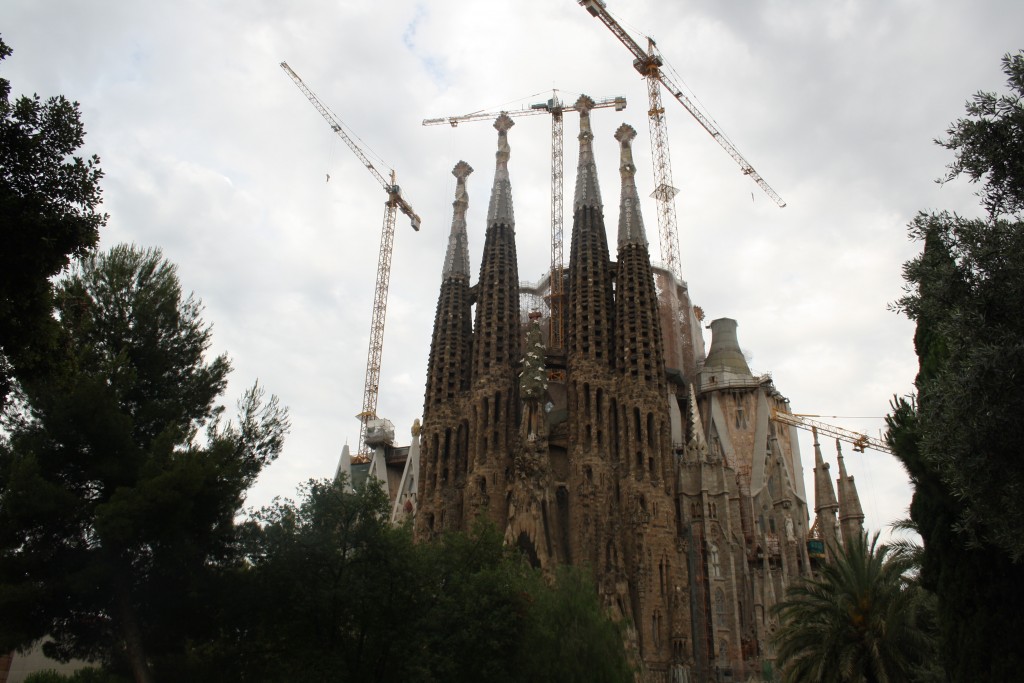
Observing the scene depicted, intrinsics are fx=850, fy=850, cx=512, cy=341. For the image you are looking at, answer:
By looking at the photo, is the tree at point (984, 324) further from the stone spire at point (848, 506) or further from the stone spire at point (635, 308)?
the stone spire at point (848, 506)

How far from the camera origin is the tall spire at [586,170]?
155ft

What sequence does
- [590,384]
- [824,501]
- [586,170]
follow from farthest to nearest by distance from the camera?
[586,170] < [824,501] < [590,384]

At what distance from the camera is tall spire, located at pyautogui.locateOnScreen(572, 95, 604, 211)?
1859 inches

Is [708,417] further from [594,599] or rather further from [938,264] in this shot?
[938,264]

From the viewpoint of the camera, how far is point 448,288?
47.7 metres

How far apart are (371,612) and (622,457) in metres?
22.7

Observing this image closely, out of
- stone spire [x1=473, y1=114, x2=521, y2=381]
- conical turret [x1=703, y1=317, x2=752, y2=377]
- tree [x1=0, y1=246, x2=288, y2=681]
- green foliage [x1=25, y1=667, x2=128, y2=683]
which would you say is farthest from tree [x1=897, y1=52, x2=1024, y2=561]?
conical turret [x1=703, y1=317, x2=752, y2=377]

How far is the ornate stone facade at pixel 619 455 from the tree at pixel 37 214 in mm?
27449

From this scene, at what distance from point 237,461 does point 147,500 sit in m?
2.35

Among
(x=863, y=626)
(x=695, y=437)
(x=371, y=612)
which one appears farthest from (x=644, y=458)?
(x=371, y=612)

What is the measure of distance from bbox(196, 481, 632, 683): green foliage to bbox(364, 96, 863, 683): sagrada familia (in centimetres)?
1548

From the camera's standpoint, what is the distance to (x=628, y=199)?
47469 millimetres

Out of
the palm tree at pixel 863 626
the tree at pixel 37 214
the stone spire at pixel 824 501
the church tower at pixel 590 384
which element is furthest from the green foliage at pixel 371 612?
the stone spire at pixel 824 501

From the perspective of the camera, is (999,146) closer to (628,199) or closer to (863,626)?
(863,626)
